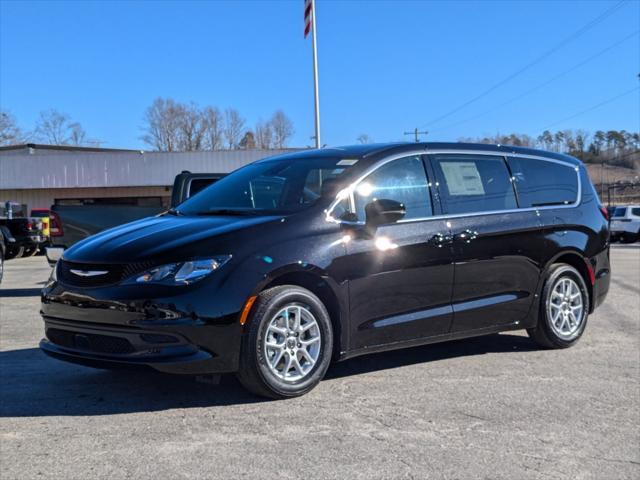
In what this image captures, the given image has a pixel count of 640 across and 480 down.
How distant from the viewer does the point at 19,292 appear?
10.9 m

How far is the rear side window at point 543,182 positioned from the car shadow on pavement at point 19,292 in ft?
25.2

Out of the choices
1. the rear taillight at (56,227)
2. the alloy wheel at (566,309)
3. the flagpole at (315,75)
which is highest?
the flagpole at (315,75)

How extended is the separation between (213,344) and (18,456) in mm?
1218

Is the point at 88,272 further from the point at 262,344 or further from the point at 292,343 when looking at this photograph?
the point at 292,343

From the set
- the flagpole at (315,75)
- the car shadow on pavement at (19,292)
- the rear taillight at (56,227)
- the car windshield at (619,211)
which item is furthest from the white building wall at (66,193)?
the rear taillight at (56,227)

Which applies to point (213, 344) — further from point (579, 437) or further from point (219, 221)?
point (579, 437)

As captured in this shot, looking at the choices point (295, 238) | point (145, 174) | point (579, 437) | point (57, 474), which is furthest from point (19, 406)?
point (145, 174)

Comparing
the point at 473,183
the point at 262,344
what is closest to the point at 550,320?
the point at 473,183

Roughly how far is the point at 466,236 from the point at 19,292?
8.22 meters

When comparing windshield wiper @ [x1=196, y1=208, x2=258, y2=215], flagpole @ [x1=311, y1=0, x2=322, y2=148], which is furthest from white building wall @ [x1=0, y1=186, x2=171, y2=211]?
windshield wiper @ [x1=196, y1=208, x2=258, y2=215]

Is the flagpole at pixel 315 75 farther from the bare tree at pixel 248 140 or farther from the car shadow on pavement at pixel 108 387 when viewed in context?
the bare tree at pixel 248 140

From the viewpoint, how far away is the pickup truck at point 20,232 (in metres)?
Result: 18.7

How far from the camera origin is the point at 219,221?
4.75 metres

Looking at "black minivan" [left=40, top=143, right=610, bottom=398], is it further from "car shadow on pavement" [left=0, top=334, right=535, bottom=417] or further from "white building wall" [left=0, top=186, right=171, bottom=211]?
"white building wall" [left=0, top=186, right=171, bottom=211]
